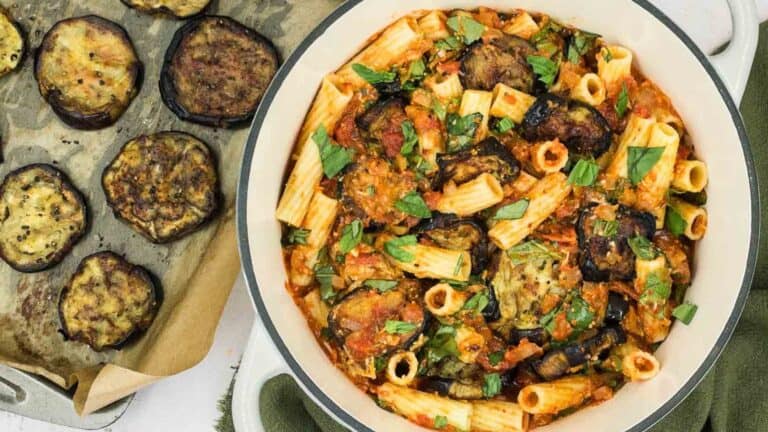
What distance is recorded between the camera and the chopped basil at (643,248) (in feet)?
10.9

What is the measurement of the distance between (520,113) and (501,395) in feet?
3.74

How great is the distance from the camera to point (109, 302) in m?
4.11

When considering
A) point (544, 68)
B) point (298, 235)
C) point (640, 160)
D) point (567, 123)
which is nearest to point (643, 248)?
point (640, 160)

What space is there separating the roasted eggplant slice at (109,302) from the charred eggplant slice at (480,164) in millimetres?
1594

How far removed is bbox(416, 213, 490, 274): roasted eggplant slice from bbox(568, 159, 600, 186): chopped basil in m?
0.41

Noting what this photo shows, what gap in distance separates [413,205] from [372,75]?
58 cm

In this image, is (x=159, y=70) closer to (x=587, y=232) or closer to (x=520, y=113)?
(x=520, y=113)

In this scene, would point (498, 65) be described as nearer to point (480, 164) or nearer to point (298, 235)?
point (480, 164)

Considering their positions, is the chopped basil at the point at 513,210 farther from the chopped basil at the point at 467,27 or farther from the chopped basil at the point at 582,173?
the chopped basil at the point at 467,27

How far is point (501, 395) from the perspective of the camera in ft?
11.5

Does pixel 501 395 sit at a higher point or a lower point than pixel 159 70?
lower

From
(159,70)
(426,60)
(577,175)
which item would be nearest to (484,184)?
(577,175)

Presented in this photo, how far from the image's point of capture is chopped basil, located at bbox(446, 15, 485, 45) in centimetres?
355

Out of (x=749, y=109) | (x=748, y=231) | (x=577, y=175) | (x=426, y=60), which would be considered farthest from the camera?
(x=749, y=109)
